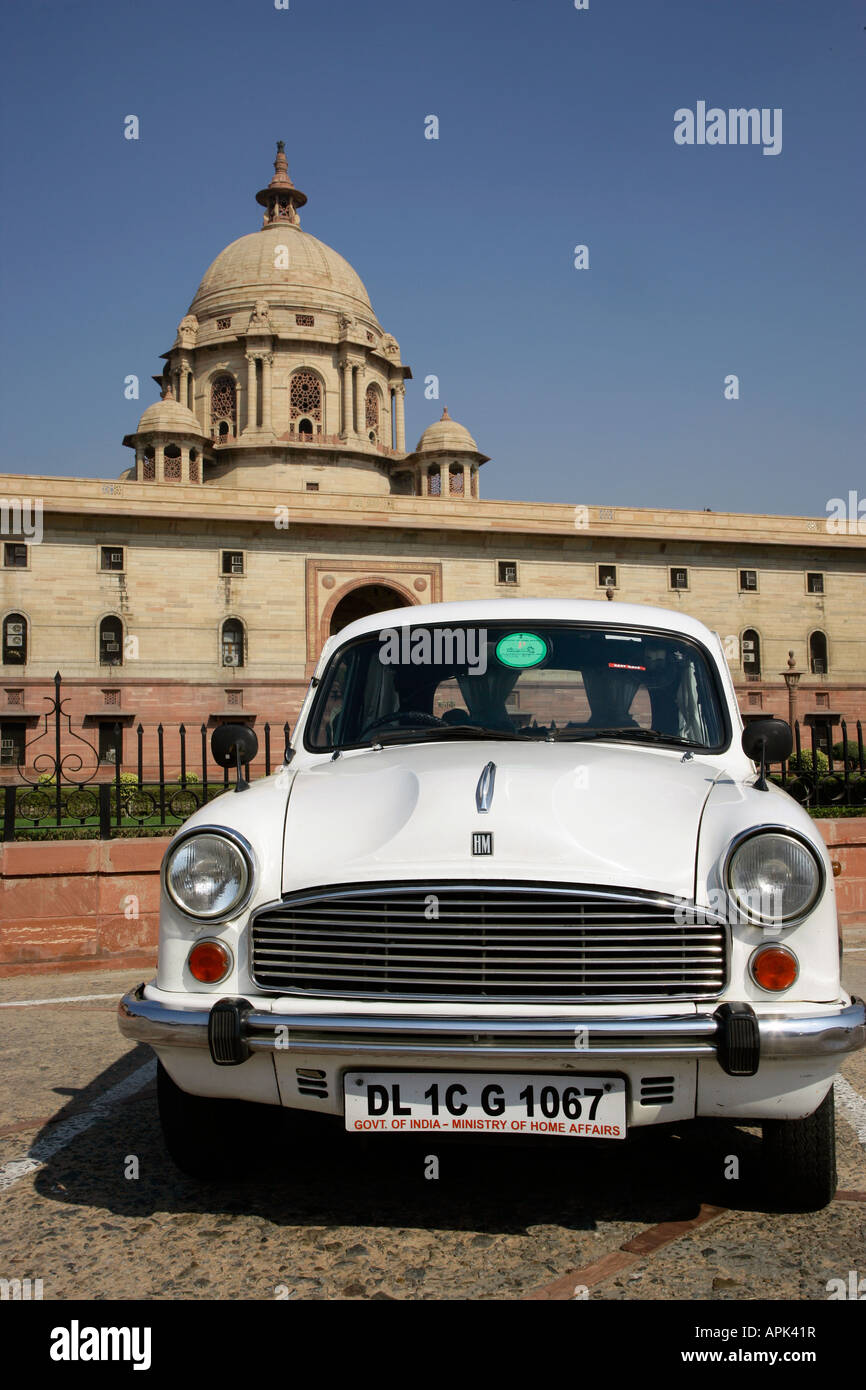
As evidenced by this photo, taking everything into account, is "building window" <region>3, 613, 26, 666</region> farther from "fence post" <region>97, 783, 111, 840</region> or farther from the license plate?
the license plate

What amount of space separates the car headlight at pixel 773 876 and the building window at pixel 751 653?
40396 millimetres

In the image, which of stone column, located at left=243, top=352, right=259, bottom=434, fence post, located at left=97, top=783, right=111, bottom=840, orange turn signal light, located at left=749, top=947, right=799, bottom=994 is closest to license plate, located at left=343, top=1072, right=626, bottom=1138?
orange turn signal light, located at left=749, top=947, right=799, bottom=994

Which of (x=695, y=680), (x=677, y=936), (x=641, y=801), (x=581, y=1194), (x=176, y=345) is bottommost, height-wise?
(x=581, y=1194)

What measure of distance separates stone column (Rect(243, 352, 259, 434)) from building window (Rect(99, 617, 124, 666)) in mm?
17198

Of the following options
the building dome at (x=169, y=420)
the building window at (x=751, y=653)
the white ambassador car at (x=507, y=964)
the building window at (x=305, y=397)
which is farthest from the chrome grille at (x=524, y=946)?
the building window at (x=305, y=397)

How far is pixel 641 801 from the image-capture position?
9.19ft

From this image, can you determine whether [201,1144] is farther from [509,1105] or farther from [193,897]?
[509,1105]

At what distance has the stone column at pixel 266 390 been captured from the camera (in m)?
49.9

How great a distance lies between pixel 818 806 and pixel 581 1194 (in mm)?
7014

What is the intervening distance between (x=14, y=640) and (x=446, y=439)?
22.6 meters

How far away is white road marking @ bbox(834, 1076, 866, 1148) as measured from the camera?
3555 mm

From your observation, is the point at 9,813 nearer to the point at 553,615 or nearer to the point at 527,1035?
the point at 553,615

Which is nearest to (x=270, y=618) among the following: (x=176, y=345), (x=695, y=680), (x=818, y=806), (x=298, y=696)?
(x=298, y=696)
